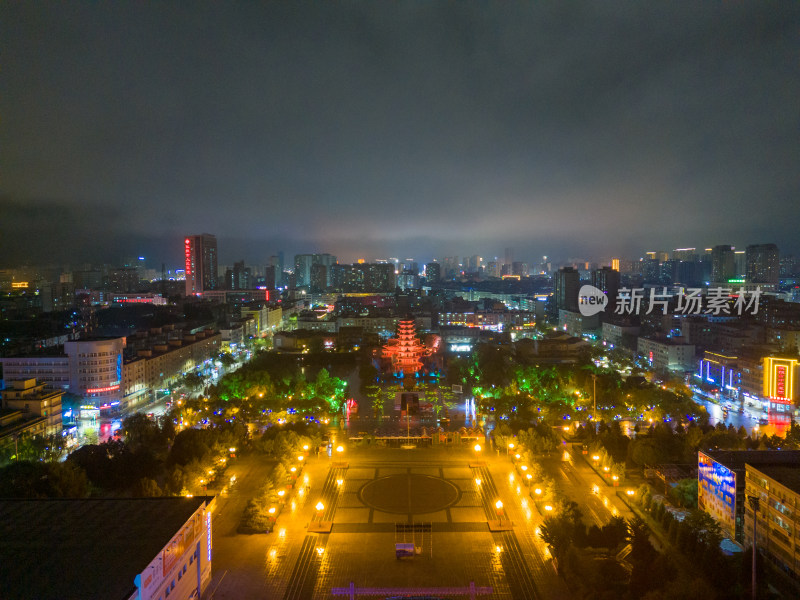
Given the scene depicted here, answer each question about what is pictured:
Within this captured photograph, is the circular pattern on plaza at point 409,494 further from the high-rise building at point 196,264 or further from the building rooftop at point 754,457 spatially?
the high-rise building at point 196,264

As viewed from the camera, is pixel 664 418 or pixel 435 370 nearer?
pixel 664 418

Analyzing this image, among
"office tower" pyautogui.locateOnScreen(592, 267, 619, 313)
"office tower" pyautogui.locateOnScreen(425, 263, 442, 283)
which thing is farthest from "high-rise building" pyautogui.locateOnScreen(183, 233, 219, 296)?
Answer: "office tower" pyautogui.locateOnScreen(592, 267, 619, 313)

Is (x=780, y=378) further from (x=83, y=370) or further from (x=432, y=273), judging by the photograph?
(x=432, y=273)

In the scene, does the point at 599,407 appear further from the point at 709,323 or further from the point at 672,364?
the point at 709,323

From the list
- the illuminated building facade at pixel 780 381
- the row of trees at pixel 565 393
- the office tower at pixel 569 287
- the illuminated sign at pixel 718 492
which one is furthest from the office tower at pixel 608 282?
the illuminated sign at pixel 718 492

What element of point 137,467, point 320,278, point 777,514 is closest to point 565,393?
point 777,514

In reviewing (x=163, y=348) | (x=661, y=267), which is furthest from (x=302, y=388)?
(x=661, y=267)
